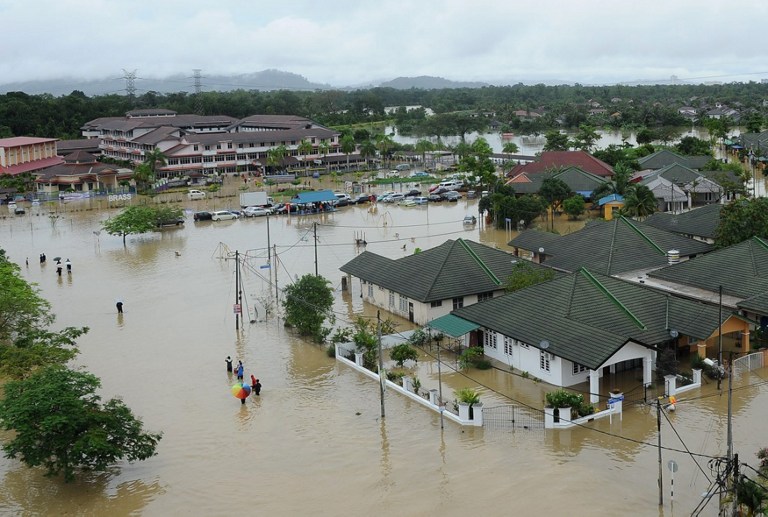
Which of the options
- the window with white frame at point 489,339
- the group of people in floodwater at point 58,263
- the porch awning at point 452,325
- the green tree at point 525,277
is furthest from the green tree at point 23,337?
the green tree at point 525,277

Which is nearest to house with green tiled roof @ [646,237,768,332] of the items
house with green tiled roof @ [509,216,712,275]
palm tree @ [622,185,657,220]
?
house with green tiled roof @ [509,216,712,275]

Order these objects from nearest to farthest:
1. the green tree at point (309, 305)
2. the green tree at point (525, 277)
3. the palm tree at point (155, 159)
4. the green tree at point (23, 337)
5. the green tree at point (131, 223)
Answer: the green tree at point (23, 337) < the green tree at point (525, 277) < the green tree at point (309, 305) < the green tree at point (131, 223) < the palm tree at point (155, 159)

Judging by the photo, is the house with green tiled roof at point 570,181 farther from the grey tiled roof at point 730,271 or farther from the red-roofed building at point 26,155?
the red-roofed building at point 26,155

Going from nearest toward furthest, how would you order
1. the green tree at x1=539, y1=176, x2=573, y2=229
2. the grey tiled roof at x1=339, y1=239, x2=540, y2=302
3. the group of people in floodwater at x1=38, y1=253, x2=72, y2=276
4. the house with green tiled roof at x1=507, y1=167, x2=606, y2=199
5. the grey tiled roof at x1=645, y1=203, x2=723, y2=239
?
the grey tiled roof at x1=339, y1=239, x2=540, y2=302 < the grey tiled roof at x1=645, y1=203, x2=723, y2=239 < the group of people in floodwater at x1=38, y1=253, x2=72, y2=276 < the green tree at x1=539, y1=176, x2=573, y2=229 < the house with green tiled roof at x1=507, y1=167, x2=606, y2=199

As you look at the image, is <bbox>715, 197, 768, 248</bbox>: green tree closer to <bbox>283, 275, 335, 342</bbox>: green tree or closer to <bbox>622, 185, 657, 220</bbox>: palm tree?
<bbox>622, 185, 657, 220</bbox>: palm tree

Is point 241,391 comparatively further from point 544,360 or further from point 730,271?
point 730,271

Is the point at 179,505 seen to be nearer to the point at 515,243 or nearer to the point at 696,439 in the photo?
the point at 696,439
